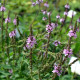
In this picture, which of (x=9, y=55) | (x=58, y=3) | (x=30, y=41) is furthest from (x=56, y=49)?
(x=58, y=3)

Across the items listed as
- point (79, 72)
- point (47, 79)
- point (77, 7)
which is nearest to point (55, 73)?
point (47, 79)

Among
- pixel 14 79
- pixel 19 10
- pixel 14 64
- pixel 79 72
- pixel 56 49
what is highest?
pixel 19 10

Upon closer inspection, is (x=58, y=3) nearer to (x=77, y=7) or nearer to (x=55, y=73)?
(x=77, y=7)

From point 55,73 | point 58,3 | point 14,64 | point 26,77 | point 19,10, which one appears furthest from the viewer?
point 58,3

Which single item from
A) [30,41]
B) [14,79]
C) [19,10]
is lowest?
[14,79]

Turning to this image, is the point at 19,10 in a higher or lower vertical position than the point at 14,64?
higher

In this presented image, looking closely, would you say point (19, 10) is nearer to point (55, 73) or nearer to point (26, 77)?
point (26, 77)

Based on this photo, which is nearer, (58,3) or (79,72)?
(79,72)

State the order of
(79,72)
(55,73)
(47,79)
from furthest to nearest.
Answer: (79,72), (47,79), (55,73)

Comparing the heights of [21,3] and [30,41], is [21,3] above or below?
above
